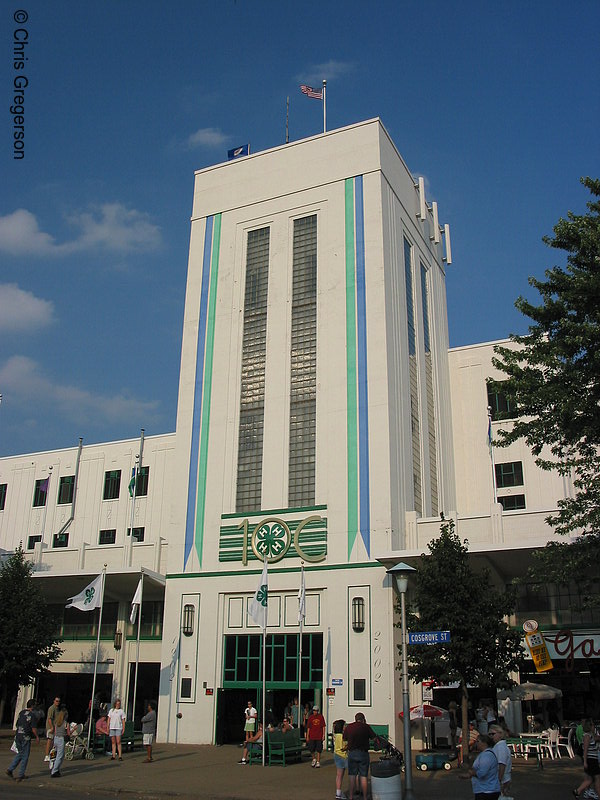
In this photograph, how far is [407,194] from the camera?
41.8 m

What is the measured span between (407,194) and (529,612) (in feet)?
71.3

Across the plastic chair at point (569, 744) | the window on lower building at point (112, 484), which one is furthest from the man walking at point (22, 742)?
the window on lower building at point (112, 484)

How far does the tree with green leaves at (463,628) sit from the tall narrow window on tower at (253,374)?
11290 mm

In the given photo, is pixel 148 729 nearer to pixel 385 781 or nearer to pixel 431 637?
pixel 431 637

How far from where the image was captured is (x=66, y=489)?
48969mm

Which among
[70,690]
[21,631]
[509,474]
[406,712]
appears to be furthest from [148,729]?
[509,474]

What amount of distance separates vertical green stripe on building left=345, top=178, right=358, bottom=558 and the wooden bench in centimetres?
828

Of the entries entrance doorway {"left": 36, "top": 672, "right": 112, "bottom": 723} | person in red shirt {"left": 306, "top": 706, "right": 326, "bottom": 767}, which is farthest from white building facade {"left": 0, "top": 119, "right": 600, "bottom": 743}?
person in red shirt {"left": 306, "top": 706, "right": 326, "bottom": 767}

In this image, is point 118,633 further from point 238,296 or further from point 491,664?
point 491,664

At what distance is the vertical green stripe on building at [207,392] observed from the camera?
35906mm

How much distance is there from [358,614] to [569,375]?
15948mm

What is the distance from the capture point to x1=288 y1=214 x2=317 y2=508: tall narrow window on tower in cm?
3459

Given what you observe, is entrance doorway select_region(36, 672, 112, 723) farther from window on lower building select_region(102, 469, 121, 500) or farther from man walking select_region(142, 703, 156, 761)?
man walking select_region(142, 703, 156, 761)

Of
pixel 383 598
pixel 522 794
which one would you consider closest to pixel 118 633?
pixel 383 598
